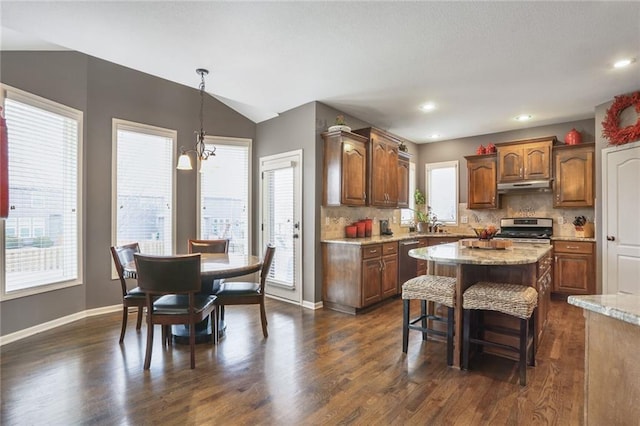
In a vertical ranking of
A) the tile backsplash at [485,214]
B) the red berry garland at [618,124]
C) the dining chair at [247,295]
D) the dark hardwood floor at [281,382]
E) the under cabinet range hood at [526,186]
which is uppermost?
the red berry garland at [618,124]

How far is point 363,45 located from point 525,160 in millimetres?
3745

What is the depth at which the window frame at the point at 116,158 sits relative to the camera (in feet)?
13.0

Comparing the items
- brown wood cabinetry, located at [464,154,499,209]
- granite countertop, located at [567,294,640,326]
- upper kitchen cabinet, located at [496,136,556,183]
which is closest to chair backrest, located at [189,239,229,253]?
granite countertop, located at [567,294,640,326]

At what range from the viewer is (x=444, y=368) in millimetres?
2531

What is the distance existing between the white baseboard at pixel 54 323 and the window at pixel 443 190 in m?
5.60

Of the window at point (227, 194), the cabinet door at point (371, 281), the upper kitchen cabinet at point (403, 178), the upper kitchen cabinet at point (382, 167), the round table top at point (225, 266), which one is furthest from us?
the upper kitchen cabinet at point (403, 178)

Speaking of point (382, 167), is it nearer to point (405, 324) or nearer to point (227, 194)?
point (227, 194)

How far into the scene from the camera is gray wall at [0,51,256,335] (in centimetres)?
320

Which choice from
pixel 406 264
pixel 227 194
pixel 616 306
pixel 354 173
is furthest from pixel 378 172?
pixel 616 306

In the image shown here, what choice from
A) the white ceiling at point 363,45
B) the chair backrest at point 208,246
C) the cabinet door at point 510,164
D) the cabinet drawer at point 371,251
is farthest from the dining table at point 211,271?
the cabinet door at point 510,164

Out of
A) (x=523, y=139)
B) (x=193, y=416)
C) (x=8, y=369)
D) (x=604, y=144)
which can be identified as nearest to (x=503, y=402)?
(x=193, y=416)

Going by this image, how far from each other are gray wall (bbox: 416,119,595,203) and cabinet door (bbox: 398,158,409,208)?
124 cm

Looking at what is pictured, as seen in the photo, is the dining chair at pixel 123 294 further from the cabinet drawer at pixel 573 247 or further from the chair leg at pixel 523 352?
the cabinet drawer at pixel 573 247

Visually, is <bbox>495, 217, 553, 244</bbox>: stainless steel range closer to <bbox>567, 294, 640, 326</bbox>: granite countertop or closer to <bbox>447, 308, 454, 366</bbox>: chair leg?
<bbox>447, 308, 454, 366</bbox>: chair leg
